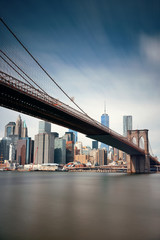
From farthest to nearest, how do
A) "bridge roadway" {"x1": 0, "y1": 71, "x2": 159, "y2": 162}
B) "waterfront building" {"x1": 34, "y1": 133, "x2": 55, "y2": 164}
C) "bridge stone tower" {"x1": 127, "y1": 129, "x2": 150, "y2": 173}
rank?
1. "waterfront building" {"x1": 34, "y1": 133, "x2": 55, "y2": 164}
2. "bridge stone tower" {"x1": 127, "y1": 129, "x2": 150, "y2": 173}
3. "bridge roadway" {"x1": 0, "y1": 71, "x2": 159, "y2": 162}

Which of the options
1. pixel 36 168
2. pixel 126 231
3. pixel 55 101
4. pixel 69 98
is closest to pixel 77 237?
pixel 126 231

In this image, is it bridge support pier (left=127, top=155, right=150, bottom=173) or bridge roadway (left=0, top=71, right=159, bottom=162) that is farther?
bridge support pier (left=127, top=155, right=150, bottom=173)

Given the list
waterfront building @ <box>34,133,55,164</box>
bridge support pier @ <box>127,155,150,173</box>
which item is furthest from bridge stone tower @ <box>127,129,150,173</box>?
waterfront building @ <box>34,133,55,164</box>

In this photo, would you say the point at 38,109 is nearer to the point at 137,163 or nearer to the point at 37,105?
the point at 37,105

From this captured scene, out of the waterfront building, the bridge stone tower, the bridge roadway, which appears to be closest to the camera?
the bridge roadway

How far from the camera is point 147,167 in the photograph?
7756 cm

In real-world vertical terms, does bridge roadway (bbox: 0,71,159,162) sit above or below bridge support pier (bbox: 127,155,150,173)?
above

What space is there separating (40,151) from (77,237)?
639 ft

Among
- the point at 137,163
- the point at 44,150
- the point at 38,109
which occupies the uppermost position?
the point at 38,109

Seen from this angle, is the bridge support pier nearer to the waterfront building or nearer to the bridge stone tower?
the bridge stone tower

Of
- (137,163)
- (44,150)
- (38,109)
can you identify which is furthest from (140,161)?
(44,150)

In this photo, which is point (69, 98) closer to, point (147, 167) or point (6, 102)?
point (6, 102)

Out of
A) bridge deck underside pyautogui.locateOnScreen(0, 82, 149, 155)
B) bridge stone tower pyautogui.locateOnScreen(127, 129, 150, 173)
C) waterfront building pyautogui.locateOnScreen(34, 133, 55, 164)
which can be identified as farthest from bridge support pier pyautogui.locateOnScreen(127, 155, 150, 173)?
waterfront building pyautogui.locateOnScreen(34, 133, 55, 164)

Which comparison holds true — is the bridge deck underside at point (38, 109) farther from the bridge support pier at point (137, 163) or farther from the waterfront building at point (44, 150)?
the waterfront building at point (44, 150)
